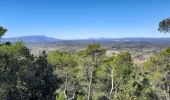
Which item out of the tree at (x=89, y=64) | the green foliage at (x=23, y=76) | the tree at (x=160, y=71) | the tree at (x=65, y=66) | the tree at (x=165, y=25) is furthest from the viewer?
the tree at (x=65, y=66)

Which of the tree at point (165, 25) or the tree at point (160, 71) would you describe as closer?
the tree at point (165, 25)

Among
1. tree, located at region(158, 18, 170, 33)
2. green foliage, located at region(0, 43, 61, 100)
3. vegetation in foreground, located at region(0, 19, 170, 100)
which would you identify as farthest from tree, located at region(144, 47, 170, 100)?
tree, located at region(158, 18, 170, 33)

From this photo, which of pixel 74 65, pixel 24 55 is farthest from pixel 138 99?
pixel 24 55

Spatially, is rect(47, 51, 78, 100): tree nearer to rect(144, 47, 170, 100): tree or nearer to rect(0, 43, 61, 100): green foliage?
rect(0, 43, 61, 100): green foliage

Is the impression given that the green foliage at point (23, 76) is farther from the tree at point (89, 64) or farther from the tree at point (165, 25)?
the tree at point (165, 25)

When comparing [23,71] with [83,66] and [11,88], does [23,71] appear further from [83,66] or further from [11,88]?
[83,66]

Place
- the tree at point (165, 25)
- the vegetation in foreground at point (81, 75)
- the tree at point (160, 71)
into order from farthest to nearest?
the tree at point (160, 71)
the vegetation in foreground at point (81, 75)
the tree at point (165, 25)

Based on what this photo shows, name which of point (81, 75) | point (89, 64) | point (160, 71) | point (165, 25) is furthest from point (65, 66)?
point (165, 25)

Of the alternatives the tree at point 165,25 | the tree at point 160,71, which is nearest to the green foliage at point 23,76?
the tree at point 160,71

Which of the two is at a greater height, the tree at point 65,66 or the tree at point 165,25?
the tree at point 165,25

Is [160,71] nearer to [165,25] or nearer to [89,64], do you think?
[89,64]
